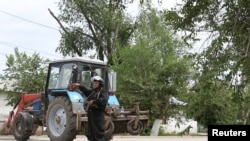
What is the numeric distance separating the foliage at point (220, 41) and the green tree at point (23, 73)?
1988 centimetres

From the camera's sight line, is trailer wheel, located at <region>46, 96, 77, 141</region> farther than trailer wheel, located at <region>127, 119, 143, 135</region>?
No

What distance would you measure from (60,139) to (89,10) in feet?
78.4

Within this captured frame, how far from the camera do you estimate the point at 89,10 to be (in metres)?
35.5

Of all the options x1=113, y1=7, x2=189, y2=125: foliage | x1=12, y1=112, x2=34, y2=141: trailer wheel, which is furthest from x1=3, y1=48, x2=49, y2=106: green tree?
x1=12, y1=112, x2=34, y2=141: trailer wheel

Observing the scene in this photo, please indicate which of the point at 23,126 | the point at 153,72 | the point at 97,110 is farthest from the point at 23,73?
the point at 97,110

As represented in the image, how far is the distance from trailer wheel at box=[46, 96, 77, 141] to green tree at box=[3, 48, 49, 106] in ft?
45.5

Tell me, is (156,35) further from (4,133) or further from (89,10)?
(4,133)

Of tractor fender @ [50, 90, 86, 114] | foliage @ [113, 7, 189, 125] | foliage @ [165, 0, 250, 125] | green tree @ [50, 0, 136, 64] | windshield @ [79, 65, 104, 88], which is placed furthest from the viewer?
green tree @ [50, 0, 136, 64]

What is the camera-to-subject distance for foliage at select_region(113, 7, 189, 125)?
2652 centimetres

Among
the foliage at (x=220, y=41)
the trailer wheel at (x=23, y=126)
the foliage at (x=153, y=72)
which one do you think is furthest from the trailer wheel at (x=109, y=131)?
the foliage at (x=153, y=72)

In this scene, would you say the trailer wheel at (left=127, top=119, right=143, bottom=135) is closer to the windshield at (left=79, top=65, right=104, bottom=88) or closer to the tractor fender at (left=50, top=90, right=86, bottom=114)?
the windshield at (left=79, top=65, right=104, bottom=88)

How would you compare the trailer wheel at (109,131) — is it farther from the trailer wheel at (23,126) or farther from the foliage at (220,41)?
the foliage at (220,41)

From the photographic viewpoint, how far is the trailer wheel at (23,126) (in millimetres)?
14031

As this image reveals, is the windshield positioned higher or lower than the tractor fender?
higher
